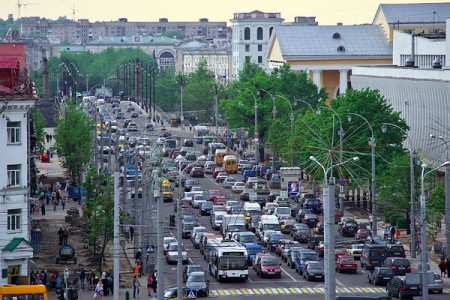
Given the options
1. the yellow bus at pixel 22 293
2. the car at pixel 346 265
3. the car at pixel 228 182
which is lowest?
the car at pixel 346 265

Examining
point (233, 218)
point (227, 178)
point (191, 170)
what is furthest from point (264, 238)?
point (191, 170)

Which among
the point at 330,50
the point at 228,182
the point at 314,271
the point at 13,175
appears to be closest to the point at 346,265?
the point at 314,271

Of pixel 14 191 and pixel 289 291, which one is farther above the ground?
pixel 14 191

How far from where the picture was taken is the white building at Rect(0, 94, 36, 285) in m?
61.6

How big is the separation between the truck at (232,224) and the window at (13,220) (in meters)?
17.7

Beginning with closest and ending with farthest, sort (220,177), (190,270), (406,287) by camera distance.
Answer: (406,287), (190,270), (220,177)

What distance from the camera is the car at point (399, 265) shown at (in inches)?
2562

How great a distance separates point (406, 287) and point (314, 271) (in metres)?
6.58

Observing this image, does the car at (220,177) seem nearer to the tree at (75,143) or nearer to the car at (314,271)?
the tree at (75,143)

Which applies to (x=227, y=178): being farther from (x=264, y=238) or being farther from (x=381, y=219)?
(x=264, y=238)

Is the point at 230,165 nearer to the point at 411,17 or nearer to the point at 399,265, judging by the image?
the point at 399,265

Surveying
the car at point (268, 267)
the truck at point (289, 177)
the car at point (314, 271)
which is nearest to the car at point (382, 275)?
the car at point (314, 271)

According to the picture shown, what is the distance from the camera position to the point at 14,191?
6284 cm

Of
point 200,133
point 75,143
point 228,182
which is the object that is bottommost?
point 228,182
